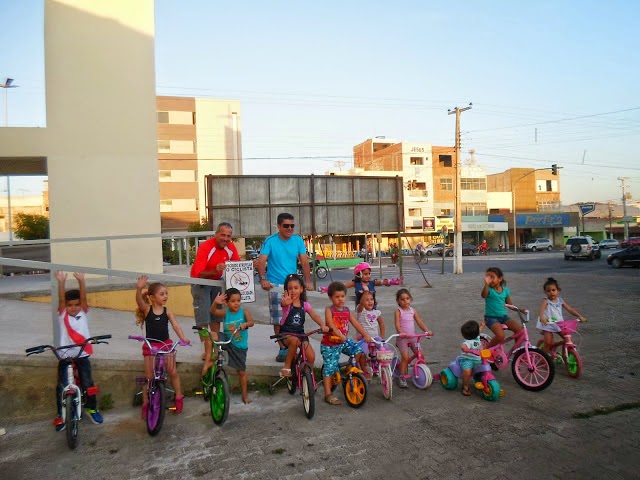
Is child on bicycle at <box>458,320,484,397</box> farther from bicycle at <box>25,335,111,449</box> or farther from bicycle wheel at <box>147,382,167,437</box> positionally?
bicycle at <box>25,335,111,449</box>

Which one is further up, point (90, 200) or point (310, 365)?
point (90, 200)

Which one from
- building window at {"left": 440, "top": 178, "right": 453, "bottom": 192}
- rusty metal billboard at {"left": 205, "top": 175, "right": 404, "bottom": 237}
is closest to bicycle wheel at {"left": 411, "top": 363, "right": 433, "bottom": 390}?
rusty metal billboard at {"left": 205, "top": 175, "right": 404, "bottom": 237}

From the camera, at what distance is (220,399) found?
5.14 meters

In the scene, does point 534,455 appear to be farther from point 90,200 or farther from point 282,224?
point 90,200

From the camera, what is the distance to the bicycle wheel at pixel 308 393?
5.20 m

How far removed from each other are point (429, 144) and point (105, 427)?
66.7 m

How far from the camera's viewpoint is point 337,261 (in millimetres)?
38188

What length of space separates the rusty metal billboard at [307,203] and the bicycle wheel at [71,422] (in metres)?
12.3

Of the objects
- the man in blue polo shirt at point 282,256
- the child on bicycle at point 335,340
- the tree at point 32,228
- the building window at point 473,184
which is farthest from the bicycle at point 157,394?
the building window at point 473,184

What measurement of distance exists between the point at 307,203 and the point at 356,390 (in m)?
12.7

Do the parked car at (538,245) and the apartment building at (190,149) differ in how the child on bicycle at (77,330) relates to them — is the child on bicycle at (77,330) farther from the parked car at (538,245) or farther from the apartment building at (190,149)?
the parked car at (538,245)

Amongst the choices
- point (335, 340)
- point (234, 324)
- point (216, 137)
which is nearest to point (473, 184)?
point (216, 137)

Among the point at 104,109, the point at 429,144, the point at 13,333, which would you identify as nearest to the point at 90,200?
the point at 104,109

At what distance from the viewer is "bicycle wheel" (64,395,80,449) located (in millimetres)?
4637
